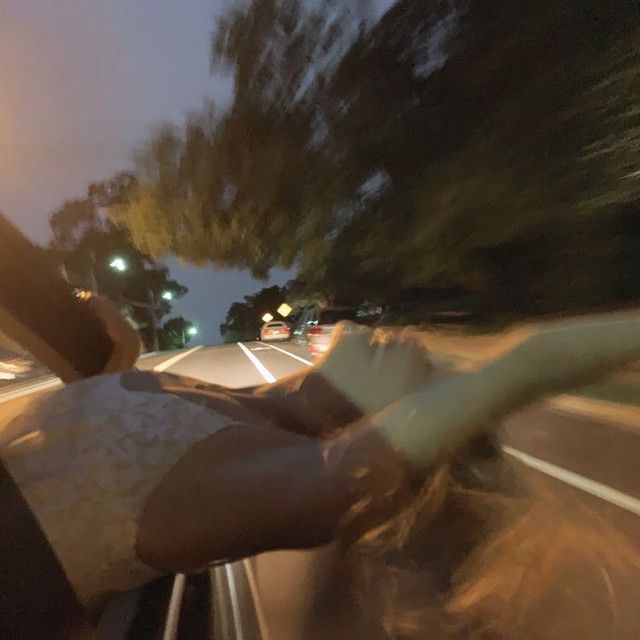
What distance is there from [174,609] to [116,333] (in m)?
0.73

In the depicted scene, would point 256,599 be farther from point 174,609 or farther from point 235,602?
point 174,609

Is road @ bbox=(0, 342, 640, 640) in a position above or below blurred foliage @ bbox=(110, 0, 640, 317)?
below

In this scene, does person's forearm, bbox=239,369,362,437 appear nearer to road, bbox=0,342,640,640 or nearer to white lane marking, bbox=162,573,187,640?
road, bbox=0,342,640,640

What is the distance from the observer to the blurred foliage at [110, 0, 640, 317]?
12445mm

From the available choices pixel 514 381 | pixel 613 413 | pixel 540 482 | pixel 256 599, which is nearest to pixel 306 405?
pixel 514 381

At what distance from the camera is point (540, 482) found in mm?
3291

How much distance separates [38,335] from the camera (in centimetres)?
223

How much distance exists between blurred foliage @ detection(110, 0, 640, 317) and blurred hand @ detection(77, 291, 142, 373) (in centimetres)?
993

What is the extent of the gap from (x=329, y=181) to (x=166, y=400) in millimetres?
18255

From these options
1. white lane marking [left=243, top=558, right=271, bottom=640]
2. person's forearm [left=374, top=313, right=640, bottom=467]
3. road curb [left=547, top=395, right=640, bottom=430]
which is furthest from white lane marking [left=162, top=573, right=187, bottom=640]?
road curb [left=547, top=395, right=640, bottom=430]

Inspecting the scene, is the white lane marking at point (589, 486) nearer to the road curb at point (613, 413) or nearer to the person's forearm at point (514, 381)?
the road curb at point (613, 413)

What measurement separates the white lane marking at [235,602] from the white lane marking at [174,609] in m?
0.75

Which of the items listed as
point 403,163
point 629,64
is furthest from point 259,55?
point 629,64

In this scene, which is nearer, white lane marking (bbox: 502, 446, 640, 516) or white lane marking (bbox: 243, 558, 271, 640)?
white lane marking (bbox: 243, 558, 271, 640)
